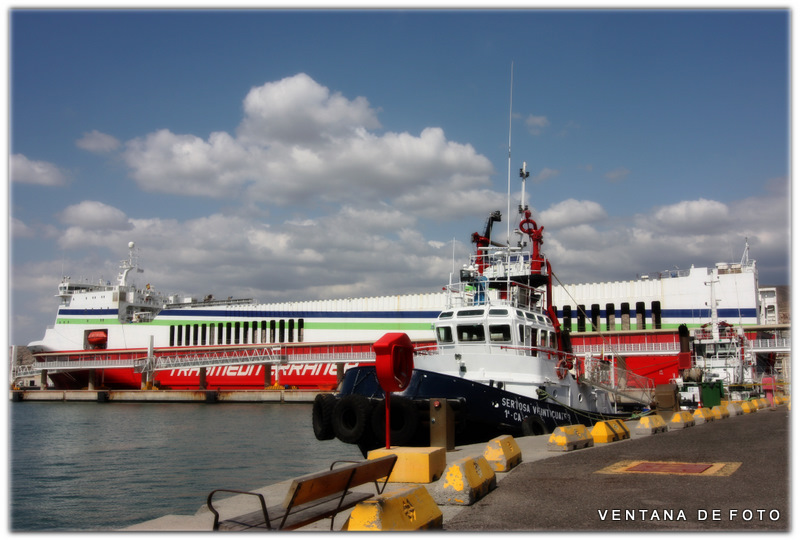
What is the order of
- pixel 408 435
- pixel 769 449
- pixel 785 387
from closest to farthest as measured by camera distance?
pixel 769 449, pixel 408 435, pixel 785 387

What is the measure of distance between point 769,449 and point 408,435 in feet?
28.4

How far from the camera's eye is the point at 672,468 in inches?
468

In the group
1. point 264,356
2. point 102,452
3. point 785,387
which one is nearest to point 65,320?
point 264,356

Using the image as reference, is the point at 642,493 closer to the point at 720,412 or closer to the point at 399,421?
the point at 399,421

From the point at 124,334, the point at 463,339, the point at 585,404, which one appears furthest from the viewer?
the point at 124,334

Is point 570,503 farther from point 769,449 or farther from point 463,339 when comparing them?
point 463,339

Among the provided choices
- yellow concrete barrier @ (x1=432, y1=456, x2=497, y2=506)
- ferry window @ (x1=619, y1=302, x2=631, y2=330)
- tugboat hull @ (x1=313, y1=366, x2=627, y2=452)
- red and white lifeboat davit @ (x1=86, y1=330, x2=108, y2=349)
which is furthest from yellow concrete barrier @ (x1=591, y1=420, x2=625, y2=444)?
red and white lifeboat davit @ (x1=86, y1=330, x2=108, y2=349)

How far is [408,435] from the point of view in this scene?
16.1 m

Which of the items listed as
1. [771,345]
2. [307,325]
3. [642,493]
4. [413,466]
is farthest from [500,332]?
[307,325]

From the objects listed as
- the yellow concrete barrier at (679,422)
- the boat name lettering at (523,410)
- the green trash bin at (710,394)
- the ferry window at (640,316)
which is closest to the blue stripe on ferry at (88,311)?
the ferry window at (640,316)

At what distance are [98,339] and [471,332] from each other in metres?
61.1

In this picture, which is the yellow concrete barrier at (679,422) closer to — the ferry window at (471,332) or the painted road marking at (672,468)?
the ferry window at (471,332)

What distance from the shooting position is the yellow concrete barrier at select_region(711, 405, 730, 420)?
86.6ft

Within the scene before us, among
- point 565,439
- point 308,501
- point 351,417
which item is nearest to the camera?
point 308,501
